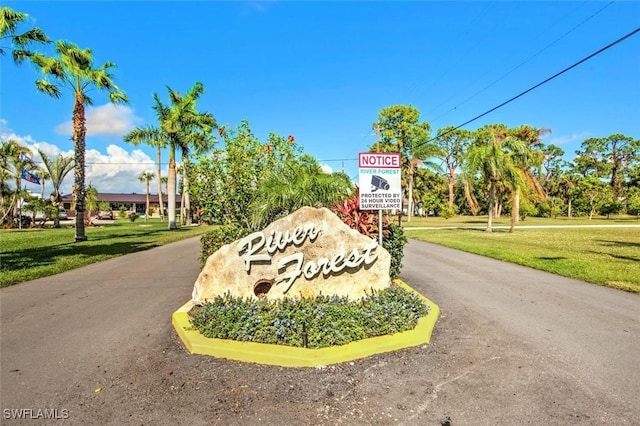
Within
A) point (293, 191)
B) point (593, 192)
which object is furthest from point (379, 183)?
point (593, 192)

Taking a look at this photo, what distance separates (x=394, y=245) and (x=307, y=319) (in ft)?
11.1

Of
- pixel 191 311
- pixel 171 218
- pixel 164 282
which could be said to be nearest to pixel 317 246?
pixel 191 311

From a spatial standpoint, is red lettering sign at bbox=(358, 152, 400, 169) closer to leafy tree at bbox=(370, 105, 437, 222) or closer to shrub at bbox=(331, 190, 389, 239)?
shrub at bbox=(331, 190, 389, 239)

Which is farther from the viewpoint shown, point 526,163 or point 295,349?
point 526,163

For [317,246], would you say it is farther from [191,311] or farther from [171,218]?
[171,218]

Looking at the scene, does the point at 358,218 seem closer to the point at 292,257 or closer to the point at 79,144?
the point at 292,257

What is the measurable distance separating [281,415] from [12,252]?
1515 centimetres

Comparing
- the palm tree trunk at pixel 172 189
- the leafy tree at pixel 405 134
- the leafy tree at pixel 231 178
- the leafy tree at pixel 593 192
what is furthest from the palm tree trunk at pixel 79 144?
the leafy tree at pixel 593 192

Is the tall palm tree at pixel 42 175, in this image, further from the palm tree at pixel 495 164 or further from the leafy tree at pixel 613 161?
the leafy tree at pixel 613 161

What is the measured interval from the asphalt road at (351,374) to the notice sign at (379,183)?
7.39 ft

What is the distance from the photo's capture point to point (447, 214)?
49.2 meters

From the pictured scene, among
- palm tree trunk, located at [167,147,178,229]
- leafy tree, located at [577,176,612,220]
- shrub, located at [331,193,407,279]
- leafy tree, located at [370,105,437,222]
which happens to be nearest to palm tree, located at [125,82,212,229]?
palm tree trunk, located at [167,147,178,229]

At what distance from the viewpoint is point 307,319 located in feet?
16.4

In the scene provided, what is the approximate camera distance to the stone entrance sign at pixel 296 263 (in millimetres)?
5812
